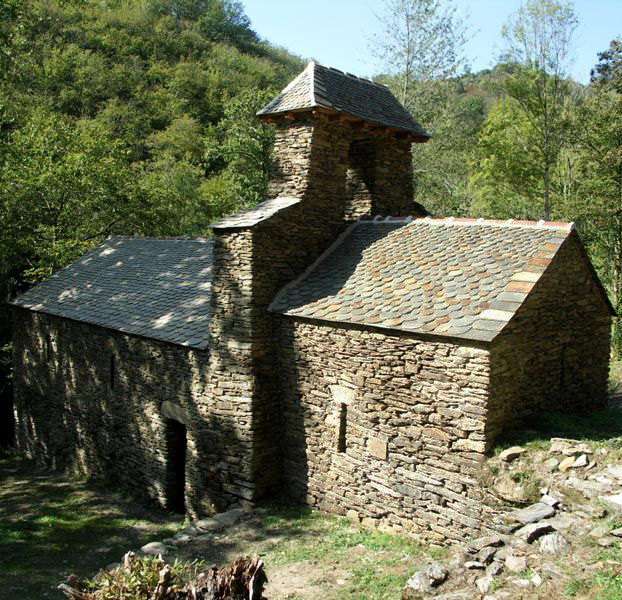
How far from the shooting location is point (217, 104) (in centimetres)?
4866

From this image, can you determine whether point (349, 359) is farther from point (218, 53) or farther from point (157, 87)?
point (218, 53)

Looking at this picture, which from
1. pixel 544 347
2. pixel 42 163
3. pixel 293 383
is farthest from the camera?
pixel 42 163

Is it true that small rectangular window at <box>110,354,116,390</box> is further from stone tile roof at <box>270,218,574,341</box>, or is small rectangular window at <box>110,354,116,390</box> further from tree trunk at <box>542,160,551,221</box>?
tree trunk at <box>542,160,551,221</box>

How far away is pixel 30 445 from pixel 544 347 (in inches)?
584

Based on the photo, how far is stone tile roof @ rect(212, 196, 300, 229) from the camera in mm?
10148

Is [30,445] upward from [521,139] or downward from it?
downward

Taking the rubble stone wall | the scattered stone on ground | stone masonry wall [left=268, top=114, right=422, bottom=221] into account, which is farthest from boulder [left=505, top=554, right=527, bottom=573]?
stone masonry wall [left=268, top=114, right=422, bottom=221]

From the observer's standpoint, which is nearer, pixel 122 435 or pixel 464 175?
pixel 122 435

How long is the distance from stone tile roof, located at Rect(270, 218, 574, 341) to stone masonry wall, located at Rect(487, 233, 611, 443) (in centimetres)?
35

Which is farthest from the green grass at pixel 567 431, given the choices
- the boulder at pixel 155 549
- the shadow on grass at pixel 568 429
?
the boulder at pixel 155 549

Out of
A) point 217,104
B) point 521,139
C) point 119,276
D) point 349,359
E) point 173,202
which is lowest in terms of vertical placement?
point 349,359

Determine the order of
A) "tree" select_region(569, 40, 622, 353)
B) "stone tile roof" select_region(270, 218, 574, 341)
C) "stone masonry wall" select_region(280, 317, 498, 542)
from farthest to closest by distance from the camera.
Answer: "tree" select_region(569, 40, 622, 353) < "stone tile roof" select_region(270, 218, 574, 341) < "stone masonry wall" select_region(280, 317, 498, 542)

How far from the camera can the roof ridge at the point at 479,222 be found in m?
9.23

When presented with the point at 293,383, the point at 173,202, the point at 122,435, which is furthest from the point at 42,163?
the point at 293,383
